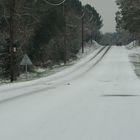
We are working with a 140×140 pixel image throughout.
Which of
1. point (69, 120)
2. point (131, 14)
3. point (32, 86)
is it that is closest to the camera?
point (69, 120)

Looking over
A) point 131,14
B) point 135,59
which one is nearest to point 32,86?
point 135,59

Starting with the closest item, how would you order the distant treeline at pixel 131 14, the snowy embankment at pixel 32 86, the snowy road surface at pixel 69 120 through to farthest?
the snowy road surface at pixel 69 120 < the snowy embankment at pixel 32 86 < the distant treeline at pixel 131 14

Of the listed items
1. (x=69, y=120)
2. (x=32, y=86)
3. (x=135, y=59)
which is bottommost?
(x=135, y=59)

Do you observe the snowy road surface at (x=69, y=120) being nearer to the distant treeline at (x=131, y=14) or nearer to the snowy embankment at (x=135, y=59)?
the snowy embankment at (x=135, y=59)

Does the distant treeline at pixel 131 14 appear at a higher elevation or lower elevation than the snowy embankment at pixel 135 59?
higher

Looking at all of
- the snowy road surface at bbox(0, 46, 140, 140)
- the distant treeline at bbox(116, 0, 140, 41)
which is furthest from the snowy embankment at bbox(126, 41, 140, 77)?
the snowy road surface at bbox(0, 46, 140, 140)

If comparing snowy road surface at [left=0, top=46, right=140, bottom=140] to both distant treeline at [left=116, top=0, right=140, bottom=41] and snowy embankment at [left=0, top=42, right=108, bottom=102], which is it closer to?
snowy embankment at [left=0, top=42, right=108, bottom=102]

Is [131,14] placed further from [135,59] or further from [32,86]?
[32,86]

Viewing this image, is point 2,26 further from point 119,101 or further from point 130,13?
point 119,101

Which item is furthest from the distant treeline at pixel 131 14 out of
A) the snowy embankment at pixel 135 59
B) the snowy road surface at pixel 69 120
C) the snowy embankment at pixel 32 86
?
the snowy road surface at pixel 69 120

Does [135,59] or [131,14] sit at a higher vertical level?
[131,14]

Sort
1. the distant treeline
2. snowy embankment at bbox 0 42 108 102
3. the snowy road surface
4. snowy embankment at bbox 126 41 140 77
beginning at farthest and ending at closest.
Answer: the distant treeline
snowy embankment at bbox 126 41 140 77
snowy embankment at bbox 0 42 108 102
the snowy road surface

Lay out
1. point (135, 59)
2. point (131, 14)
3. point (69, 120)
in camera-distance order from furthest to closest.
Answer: point (131, 14)
point (135, 59)
point (69, 120)

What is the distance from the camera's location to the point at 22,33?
61.4 m
